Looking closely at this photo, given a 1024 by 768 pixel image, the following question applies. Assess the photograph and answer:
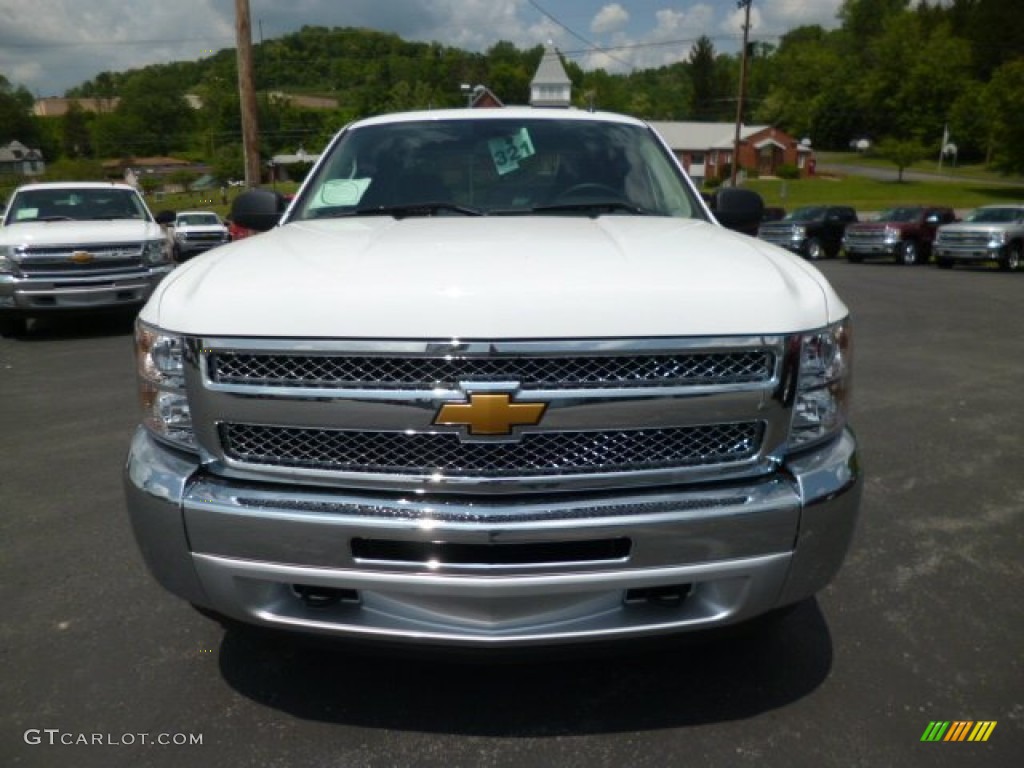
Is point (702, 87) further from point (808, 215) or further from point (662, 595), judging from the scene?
point (662, 595)

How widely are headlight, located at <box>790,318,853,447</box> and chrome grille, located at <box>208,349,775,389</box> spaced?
148mm

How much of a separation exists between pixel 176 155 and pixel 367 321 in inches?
4954

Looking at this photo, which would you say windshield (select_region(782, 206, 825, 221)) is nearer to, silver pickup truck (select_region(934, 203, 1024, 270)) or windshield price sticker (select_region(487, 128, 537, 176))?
silver pickup truck (select_region(934, 203, 1024, 270))

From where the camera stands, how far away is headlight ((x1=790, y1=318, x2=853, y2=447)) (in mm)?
2256

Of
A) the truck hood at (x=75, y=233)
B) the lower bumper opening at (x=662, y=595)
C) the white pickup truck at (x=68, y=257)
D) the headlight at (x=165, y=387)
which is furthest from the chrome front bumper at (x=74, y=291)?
the lower bumper opening at (x=662, y=595)

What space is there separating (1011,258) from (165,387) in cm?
2344

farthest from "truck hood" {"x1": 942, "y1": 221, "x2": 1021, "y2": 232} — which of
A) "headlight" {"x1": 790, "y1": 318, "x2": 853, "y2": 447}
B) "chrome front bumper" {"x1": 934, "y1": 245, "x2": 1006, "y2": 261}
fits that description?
"headlight" {"x1": 790, "y1": 318, "x2": 853, "y2": 447}

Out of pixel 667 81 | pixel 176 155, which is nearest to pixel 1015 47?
pixel 667 81

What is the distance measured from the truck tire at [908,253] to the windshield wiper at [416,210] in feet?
75.8

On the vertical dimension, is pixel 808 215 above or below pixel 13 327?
below

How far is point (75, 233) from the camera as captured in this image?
30.7 ft

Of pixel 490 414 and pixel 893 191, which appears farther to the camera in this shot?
pixel 893 191

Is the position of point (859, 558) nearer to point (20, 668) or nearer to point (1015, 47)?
point (20, 668)

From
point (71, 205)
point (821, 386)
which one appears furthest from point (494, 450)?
point (71, 205)
